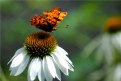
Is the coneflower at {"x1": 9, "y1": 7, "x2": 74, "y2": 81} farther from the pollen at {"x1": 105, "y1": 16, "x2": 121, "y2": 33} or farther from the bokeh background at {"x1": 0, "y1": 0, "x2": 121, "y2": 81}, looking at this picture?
the pollen at {"x1": 105, "y1": 16, "x2": 121, "y2": 33}

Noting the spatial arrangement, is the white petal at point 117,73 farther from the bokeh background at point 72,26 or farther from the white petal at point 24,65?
the white petal at point 24,65

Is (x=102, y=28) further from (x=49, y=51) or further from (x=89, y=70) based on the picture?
(x=49, y=51)

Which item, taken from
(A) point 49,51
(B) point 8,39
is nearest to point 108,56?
(B) point 8,39

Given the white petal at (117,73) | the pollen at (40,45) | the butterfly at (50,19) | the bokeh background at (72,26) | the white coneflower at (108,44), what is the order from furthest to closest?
1. the bokeh background at (72,26)
2. the white coneflower at (108,44)
3. the white petal at (117,73)
4. the pollen at (40,45)
5. the butterfly at (50,19)

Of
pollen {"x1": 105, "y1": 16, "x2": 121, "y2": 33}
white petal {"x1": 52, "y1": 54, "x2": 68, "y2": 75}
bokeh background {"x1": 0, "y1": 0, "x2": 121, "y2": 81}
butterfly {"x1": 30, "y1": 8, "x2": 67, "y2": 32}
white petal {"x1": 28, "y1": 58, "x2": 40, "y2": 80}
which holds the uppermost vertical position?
butterfly {"x1": 30, "y1": 8, "x2": 67, "y2": 32}

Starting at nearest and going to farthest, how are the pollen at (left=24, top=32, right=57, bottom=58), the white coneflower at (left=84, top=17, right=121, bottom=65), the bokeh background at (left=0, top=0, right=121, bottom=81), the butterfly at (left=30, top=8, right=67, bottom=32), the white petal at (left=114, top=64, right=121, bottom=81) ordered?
1. the butterfly at (left=30, top=8, right=67, bottom=32)
2. the pollen at (left=24, top=32, right=57, bottom=58)
3. the white petal at (left=114, top=64, right=121, bottom=81)
4. the white coneflower at (left=84, top=17, right=121, bottom=65)
5. the bokeh background at (left=0, top=0, right=121, bottom=81)

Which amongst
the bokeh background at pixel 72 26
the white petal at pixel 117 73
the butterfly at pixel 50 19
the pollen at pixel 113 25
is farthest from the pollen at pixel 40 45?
the pollen at pixel 113 25

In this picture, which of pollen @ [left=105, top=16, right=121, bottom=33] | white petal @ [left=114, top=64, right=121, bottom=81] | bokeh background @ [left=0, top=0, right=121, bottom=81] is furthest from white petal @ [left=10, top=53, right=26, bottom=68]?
pollen @ [left=105, top=16, right=121, bottom=33]
